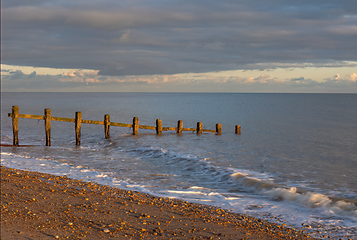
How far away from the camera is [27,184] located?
1009 centimetres

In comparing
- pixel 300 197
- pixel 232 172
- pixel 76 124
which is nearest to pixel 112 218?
pixel 300 197

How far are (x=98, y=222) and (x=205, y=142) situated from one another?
17.1m

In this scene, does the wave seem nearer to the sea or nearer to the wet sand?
the sea

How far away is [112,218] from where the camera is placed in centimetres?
732

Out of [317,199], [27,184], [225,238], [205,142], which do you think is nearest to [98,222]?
[225,238]

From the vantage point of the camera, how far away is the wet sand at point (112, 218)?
256 inches

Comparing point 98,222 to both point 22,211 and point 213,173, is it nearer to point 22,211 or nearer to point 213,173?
point 22,211

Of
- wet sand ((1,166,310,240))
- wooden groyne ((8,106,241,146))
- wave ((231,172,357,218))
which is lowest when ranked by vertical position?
wave ((231,172,357,218))

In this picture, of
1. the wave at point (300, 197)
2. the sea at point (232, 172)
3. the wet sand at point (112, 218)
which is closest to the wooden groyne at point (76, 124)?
the sea at point (232, 172)

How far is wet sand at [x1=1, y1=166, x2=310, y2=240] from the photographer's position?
6492mm

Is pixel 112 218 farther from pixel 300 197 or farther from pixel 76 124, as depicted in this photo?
pixel 76 124

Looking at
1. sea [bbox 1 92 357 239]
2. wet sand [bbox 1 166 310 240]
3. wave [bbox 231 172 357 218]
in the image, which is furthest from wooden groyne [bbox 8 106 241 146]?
wave [bbox 231 172 357 218]

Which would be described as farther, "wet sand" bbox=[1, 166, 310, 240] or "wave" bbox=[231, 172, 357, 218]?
"wave" bbox=[231, 172, 357, 218]

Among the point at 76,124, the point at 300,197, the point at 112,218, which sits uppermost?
the point at 76,124
